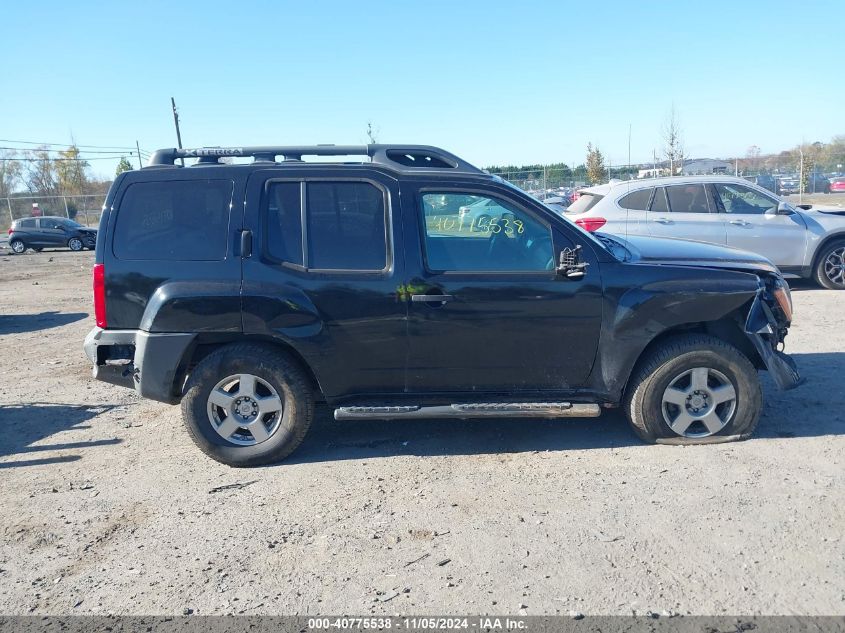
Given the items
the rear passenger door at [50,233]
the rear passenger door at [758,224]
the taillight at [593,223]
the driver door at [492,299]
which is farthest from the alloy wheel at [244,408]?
the rear passenger door at [50,233]

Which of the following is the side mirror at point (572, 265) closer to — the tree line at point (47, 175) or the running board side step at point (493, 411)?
the running board side step at point (493, 411)

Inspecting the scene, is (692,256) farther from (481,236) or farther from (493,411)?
(493,411)

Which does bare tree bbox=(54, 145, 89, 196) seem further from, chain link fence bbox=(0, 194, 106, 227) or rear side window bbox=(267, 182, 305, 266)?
rear side window bbox=(267, 182, 305, 266)

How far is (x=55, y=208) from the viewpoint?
1747 inches

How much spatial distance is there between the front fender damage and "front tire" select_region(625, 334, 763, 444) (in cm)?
17

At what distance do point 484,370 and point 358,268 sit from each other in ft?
3.62

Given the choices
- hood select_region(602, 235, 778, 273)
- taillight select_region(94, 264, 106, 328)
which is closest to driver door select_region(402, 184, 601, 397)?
hood select_region(602, 235, 778, 273)

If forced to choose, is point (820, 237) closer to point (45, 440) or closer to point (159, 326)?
point (159, 326)

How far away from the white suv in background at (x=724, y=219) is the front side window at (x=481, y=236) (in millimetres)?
5774

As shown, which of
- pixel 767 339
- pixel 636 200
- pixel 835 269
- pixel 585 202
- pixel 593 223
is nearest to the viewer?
pixel 767 339

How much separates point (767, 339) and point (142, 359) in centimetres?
438

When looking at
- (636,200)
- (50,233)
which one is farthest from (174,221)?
(50,233)

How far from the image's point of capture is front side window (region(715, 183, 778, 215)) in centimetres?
1045

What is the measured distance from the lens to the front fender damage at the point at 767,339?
483cm
